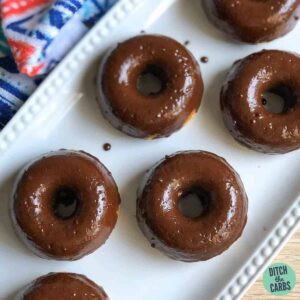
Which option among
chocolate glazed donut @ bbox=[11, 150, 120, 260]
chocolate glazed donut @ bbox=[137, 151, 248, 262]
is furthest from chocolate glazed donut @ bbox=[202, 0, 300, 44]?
chocolate glazed donut @ bbox=[11, 150, 120, 260]

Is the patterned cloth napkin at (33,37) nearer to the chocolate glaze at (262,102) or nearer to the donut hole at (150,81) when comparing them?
the donut hole at (150,81)

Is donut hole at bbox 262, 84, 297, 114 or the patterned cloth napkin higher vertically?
the patterned cloth napkin

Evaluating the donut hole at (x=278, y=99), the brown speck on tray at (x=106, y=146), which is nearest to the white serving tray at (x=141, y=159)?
the brown speck on tray at (x=106, y=146)

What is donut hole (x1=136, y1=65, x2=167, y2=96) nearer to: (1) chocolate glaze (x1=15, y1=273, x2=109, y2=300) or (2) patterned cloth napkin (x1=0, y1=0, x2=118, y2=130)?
(2) patterned cloth napkin (x1=0, y1=0, x2=118, y2=130)

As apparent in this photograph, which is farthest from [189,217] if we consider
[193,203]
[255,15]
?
[255,15]

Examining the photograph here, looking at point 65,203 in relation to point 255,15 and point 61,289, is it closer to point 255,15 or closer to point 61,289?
point 61,289

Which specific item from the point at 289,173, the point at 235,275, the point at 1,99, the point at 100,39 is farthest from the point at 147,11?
the point at 235,275
